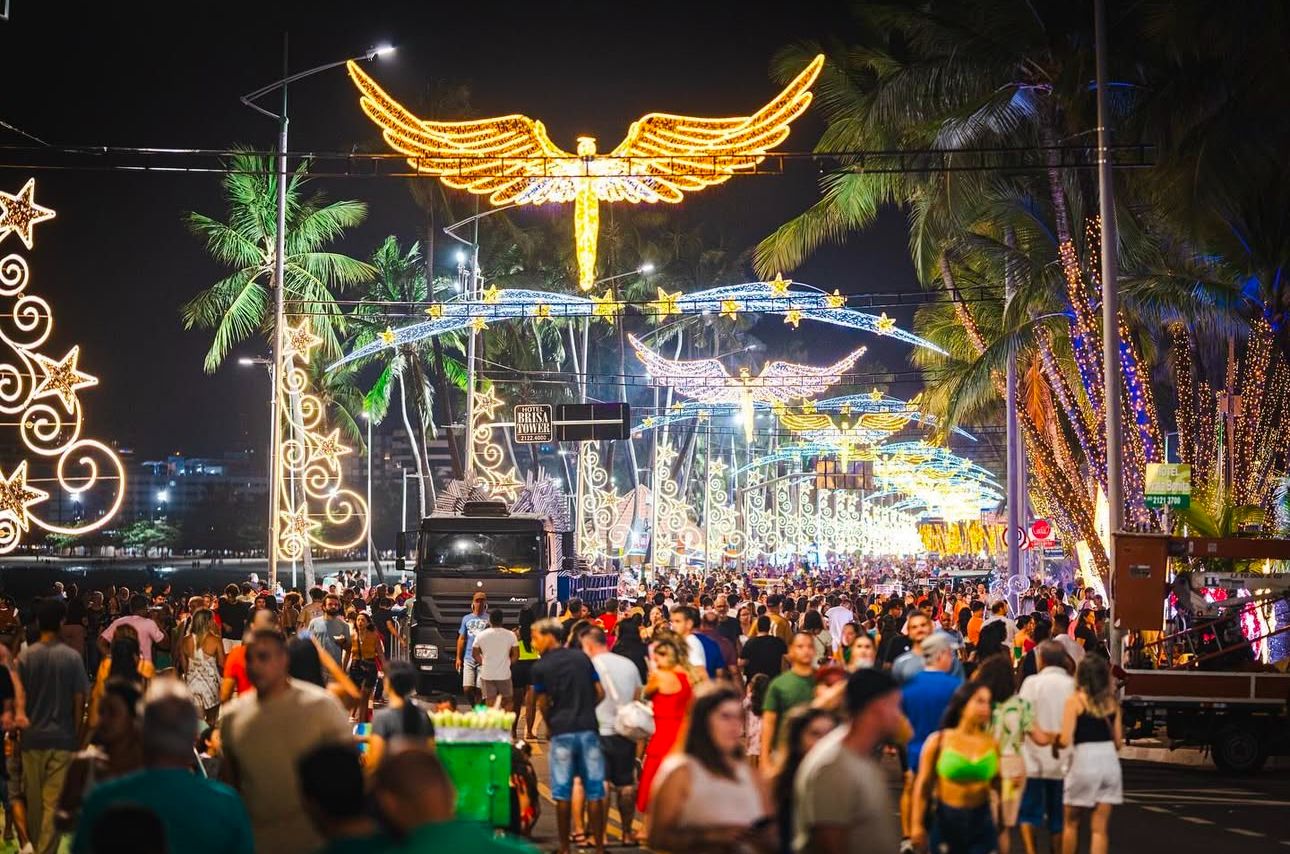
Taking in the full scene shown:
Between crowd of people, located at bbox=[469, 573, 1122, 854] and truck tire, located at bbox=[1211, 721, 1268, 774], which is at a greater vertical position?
crowd of people, located at bbox=[469, 573, 1122, 854]

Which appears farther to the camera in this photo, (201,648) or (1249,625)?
(1249,625)

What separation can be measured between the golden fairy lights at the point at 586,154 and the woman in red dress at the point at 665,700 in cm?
1365

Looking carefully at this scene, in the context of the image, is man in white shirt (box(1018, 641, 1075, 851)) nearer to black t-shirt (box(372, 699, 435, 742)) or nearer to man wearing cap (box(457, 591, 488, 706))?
black t-shirt (box(372, 699, 435, 742))

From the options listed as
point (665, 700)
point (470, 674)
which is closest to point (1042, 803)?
point (665, 700)

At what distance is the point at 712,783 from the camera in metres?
6.68

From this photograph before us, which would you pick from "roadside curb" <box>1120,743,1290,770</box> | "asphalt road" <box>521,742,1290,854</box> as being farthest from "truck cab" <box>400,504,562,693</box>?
"roadside curb" <box>1120,743,1290,770</box>

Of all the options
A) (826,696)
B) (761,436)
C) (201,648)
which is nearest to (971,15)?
(201,648)

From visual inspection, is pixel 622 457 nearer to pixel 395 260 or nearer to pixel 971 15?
pixel 395 260

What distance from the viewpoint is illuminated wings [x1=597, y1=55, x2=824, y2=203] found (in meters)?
25.4

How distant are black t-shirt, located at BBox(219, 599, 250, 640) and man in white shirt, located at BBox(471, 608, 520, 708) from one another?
283cm

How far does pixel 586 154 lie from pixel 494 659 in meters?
10.7

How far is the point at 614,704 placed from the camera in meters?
13.3

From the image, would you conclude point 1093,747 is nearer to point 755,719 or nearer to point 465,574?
point 755,719

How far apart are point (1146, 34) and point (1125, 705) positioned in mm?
13760
